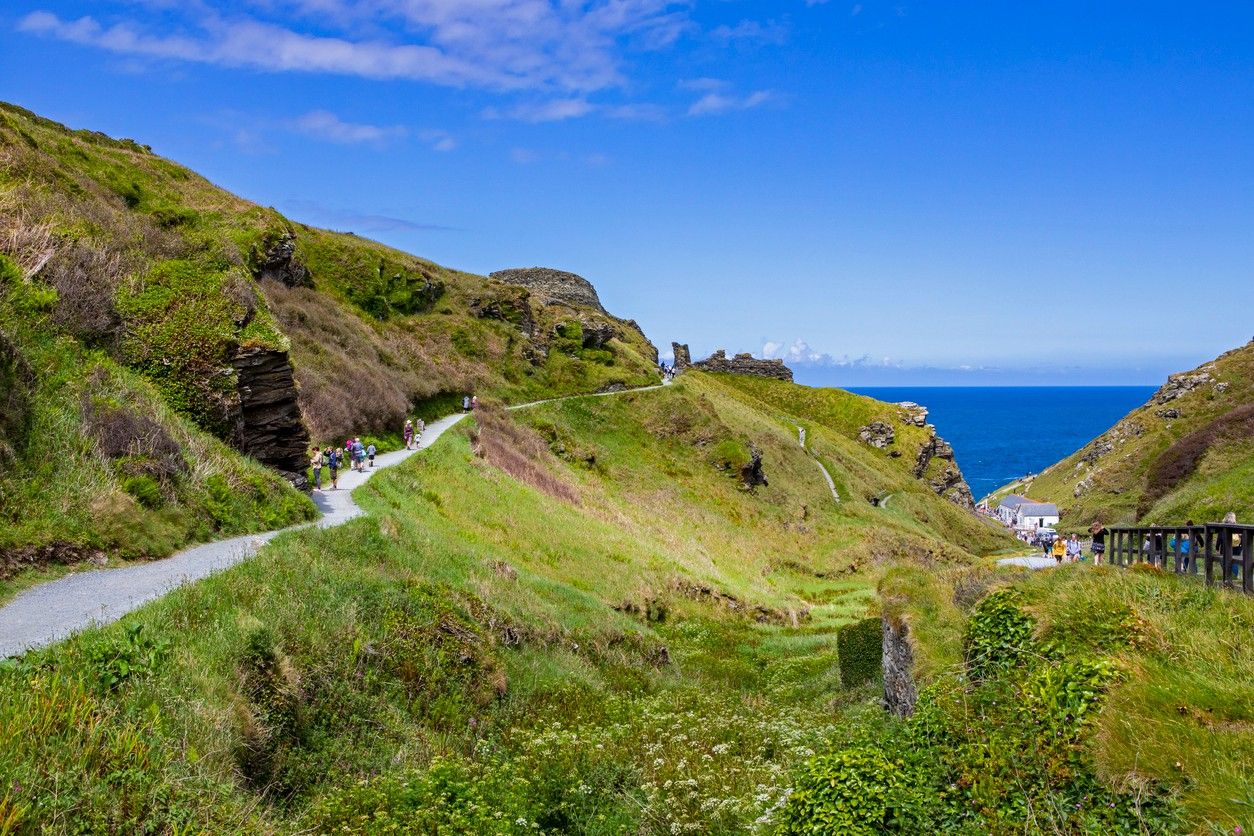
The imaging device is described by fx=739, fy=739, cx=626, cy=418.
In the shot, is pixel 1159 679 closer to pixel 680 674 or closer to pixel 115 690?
pixel 115 690

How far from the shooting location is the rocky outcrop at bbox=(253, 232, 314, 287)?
3775 cm

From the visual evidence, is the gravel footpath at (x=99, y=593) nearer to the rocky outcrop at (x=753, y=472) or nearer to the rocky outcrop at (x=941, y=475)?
the rocky outcrop at (x=753, y=472)

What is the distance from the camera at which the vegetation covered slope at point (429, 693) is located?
6.17 metres

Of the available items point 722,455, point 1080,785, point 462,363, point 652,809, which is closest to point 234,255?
point 652,809

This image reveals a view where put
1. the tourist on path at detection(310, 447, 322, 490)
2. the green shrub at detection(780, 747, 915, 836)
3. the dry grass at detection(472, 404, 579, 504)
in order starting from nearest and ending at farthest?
the green shrub at detection(780, 747, 915, 836), the tourist on path at detection(310, 447, 322, 490), the dry grass at detection(472, 404, 579, 504)

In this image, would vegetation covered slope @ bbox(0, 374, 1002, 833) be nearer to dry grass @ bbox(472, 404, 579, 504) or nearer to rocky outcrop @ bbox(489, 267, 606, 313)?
dry grass @ bbox(472, 404, 579, 504)

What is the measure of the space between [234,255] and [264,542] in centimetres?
1347

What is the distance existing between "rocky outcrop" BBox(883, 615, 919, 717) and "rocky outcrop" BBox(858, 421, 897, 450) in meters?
92.6

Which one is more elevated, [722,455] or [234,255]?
[234,255]

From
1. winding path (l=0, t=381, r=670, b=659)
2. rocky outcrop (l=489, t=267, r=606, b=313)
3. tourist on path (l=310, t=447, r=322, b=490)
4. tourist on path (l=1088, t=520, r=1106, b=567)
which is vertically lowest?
tourist on path (l=1088, t=520, r=1106, b=567)

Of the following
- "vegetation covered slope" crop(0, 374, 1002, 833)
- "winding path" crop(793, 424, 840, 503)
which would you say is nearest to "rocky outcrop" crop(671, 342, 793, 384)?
"winding path" crop(793, 424, 840, 503)

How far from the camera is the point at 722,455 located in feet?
185

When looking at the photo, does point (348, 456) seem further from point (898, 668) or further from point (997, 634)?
point (997, 634)

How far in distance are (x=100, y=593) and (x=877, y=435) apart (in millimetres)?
105552
